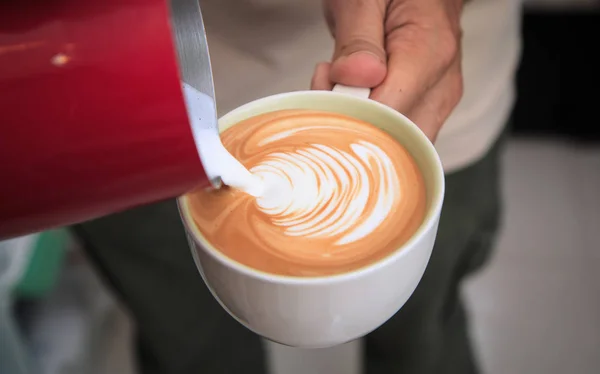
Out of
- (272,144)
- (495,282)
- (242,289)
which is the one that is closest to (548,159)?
(495,282)

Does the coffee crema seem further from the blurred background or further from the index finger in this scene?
the blurred background

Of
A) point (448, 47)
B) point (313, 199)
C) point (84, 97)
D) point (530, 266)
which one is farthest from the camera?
point (530, 266)

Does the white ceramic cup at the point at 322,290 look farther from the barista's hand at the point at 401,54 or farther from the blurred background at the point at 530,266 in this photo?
the blurred background at the point at 530,266

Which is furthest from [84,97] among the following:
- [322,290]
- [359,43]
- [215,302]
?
[215,302]

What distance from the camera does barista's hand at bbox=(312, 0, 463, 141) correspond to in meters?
0.53

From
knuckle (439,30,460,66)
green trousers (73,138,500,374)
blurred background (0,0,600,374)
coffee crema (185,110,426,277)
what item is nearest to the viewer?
coffee crema (185,110,426,277)

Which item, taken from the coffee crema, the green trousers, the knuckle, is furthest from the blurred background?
the knuckle

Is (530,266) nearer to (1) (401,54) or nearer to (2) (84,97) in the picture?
(1) (401,54)

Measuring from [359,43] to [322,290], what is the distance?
0.79 ft

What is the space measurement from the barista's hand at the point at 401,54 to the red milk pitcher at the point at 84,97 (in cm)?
21

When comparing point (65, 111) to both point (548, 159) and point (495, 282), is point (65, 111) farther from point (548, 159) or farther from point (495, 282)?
point (548, 159)

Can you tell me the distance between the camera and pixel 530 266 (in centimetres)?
136

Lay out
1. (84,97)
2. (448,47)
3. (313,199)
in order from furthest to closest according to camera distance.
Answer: (448,47) < (313,199) < (84,97)

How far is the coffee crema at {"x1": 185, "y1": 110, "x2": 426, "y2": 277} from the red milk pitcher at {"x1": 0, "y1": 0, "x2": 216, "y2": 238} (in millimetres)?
125
